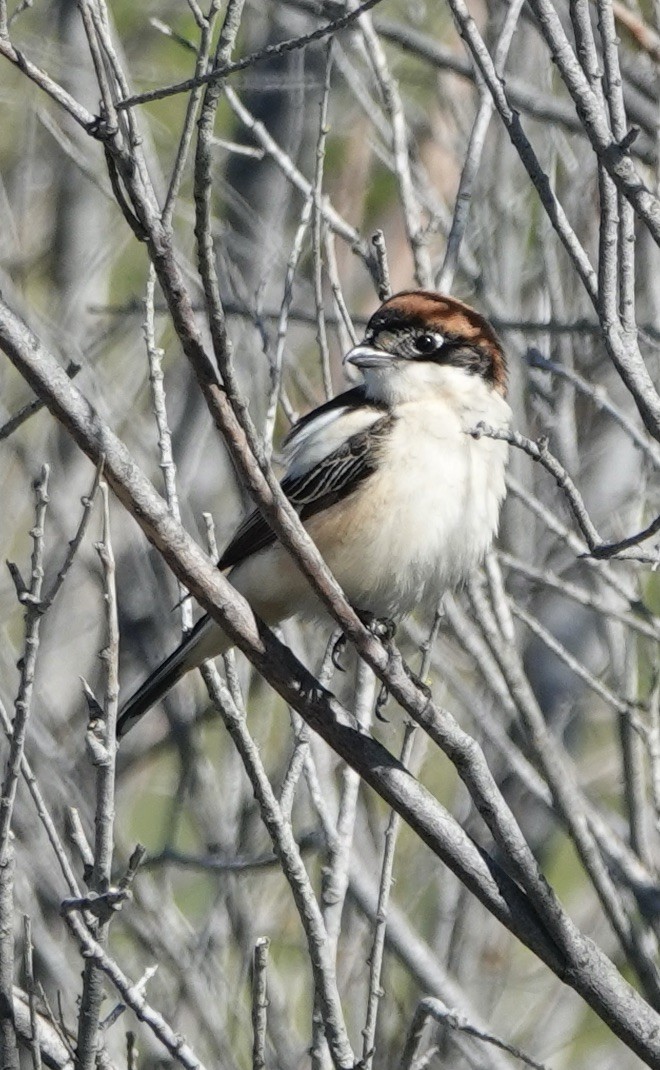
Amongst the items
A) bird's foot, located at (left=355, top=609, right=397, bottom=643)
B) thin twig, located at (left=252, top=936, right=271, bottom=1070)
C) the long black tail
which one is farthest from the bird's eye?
thin twig, located at (left=252, top=936, right=271, bottom=1070)

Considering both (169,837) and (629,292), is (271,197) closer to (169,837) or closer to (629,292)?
(169,837)

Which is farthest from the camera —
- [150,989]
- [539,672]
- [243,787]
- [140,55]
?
[140,55]

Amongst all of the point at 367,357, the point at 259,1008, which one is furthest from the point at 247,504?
the point at 259,1008

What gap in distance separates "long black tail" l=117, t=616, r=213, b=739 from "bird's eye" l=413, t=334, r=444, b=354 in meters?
1.11

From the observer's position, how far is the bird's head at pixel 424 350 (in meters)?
4.77

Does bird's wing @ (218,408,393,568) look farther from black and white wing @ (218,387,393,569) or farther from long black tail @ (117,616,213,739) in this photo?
long black tail @ (117,616,213,739)

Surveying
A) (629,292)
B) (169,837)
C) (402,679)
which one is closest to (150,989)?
(169,837)

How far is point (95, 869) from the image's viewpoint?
3.04 meters

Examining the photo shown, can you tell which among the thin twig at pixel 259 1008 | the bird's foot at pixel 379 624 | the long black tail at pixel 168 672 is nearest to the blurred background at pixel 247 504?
the bird's foot at pixel 379 624

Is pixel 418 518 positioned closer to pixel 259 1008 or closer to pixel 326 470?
pixel 326 470

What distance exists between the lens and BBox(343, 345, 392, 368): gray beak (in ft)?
15.2

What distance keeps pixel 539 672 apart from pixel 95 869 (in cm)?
376

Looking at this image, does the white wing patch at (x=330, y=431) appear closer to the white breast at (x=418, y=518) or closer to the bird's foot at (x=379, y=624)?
the white breast at (x=418, y=518)

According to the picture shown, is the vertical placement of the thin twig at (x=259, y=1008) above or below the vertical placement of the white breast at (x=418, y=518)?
below
